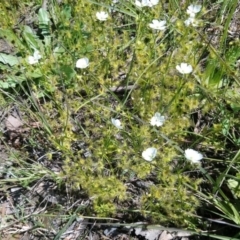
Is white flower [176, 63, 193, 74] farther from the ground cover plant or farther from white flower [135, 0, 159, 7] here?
white flower [135, 0, 159, 7]

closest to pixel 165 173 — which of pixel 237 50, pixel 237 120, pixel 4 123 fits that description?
pixel 237 120

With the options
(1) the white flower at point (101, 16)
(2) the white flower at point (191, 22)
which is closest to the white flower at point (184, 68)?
(2) the white flower at point (191, 22)

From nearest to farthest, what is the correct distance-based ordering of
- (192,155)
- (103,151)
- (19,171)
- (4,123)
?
1. (192,155)
2. (103,151)
3. (19,171)
4. (4,123)

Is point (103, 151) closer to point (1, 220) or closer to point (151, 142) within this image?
point (151, 142)

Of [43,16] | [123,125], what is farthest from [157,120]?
[43,16]

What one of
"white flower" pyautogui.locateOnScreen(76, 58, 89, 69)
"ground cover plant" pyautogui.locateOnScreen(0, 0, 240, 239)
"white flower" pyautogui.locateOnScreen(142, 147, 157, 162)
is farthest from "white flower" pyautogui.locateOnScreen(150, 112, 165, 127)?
"white flower" pyautogui.locateOnScreen(76, 58, 89, 69)

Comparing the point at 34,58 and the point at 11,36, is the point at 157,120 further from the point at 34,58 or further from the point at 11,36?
the point at 11,36

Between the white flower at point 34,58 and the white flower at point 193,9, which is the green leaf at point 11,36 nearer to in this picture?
the white flower at point 34,58
